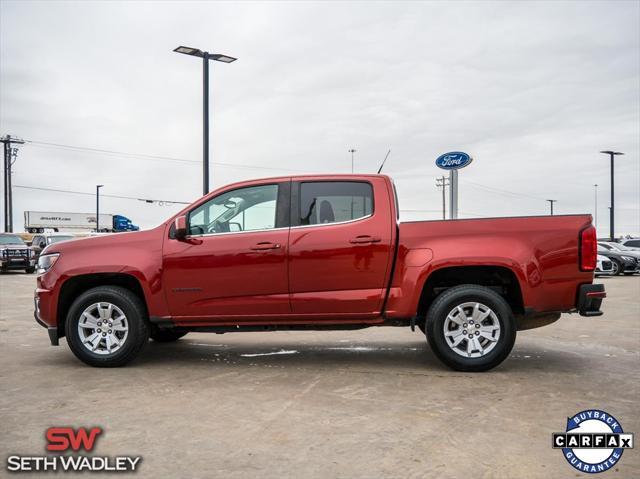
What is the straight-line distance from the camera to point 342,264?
6.16 metres

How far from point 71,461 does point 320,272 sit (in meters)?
3.10

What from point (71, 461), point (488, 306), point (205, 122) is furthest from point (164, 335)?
point (205, 122)

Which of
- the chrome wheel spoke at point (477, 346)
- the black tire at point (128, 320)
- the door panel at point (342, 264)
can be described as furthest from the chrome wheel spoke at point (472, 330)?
the black tire at point (128, 320)

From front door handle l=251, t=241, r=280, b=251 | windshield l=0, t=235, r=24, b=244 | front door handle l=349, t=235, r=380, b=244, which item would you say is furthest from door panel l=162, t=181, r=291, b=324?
windshield l=0, t=235, r=24, b=244

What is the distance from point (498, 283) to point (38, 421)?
15.2 ft

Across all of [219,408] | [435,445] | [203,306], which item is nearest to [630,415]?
[435,445]

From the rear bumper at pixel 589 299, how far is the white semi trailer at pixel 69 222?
53.1m

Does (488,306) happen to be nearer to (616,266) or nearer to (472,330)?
(472,330)

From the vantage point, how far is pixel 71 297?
678cm

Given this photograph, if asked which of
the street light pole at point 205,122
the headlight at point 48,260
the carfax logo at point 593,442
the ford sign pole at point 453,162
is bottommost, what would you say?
the carfax logo at point 593,442

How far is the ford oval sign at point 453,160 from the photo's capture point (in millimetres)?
12562

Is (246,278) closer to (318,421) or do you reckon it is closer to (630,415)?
(318,421)

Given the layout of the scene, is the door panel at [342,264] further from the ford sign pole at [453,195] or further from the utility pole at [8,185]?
the utility pole at [8,185]

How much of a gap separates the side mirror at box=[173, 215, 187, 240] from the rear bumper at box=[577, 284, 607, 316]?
398 cm
